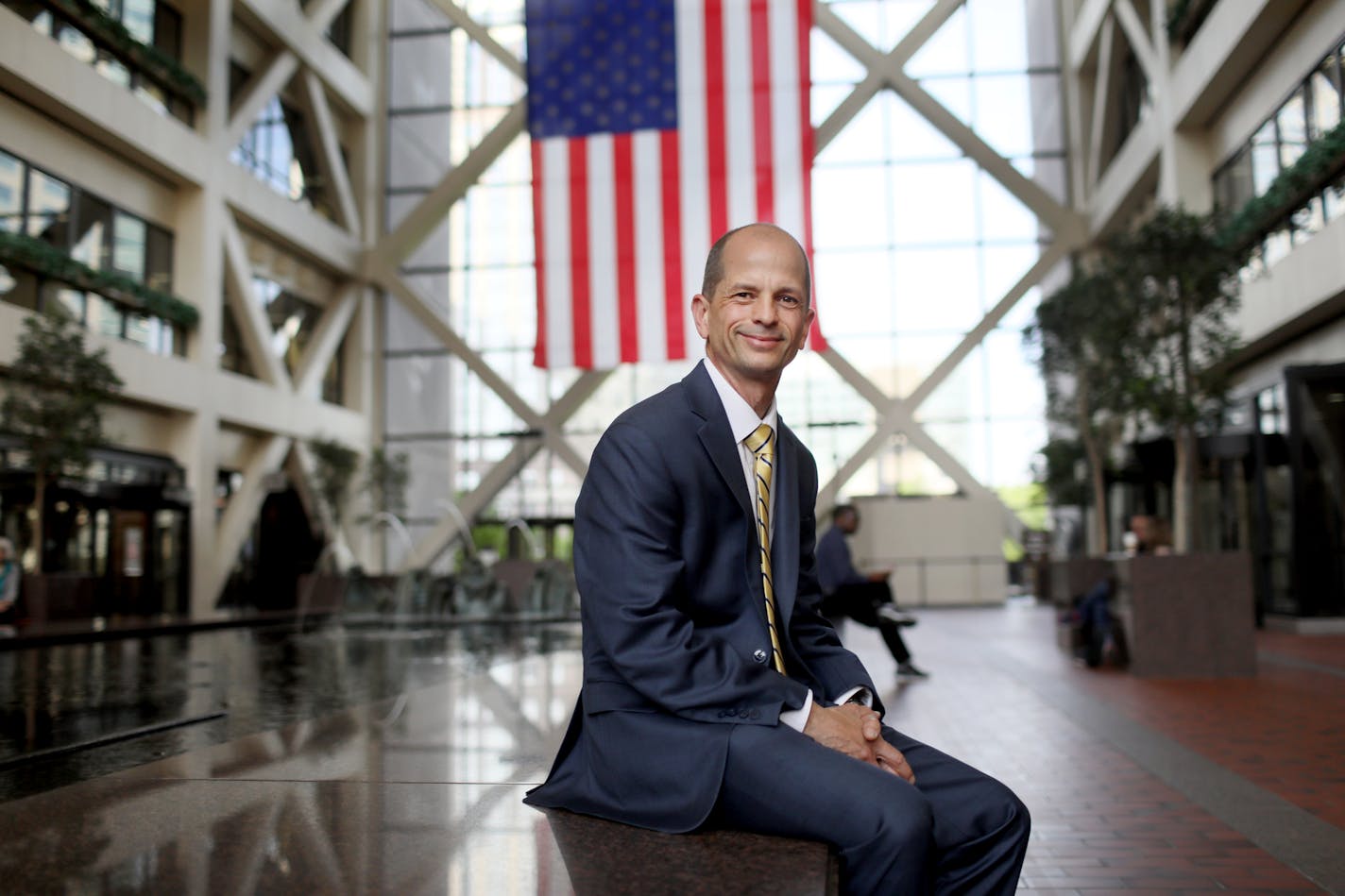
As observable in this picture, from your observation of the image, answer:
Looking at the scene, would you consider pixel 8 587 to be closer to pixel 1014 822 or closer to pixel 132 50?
pixel 132 50

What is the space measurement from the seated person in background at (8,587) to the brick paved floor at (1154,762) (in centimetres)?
934

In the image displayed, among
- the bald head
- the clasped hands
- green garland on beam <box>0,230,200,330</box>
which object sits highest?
green garland on beam <box>0,230,200,330</box>

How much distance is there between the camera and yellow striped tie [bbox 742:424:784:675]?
2.00 metres

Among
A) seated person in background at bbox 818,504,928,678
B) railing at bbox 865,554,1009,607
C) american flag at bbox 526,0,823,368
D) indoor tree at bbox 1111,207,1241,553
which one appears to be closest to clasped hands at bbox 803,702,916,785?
seated person in background at bbox 818,504,928,678

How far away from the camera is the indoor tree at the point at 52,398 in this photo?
49.3 ft

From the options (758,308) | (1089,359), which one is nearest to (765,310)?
(758,308)

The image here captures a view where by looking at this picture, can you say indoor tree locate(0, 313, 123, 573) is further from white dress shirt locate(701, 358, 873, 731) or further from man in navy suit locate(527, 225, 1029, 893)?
white dress shirt locate(701, 358, 873, 731)

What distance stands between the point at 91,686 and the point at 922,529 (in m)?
20.1

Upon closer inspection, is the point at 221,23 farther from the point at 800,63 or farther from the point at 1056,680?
the point at 1056,680

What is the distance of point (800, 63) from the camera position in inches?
610

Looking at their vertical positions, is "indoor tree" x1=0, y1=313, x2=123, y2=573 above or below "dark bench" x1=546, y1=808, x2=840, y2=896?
above

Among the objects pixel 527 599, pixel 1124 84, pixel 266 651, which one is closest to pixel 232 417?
pixel 527 599

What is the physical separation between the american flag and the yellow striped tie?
13335mm

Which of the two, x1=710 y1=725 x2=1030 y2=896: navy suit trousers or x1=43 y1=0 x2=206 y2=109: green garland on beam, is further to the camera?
x1=43 y1=0 x2=206 y2=109: green garland on beam
